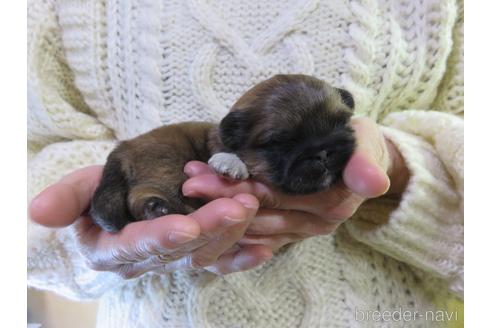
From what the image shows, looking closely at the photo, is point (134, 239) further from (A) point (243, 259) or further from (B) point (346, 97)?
(B) point (346, 97)

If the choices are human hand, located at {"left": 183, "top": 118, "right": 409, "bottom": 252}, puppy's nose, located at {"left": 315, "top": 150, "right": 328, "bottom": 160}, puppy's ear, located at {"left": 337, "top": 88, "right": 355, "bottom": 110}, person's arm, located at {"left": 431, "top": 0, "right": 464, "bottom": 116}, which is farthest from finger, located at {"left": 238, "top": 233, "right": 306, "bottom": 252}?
person's arm, located at {"left": 431, "top": 0, "right": 464, "bottom": 116}

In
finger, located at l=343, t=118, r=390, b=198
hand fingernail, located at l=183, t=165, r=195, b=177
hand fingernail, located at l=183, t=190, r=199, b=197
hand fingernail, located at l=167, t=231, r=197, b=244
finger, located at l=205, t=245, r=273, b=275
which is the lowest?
finger, located at l=205, t=245, r=273, b=275

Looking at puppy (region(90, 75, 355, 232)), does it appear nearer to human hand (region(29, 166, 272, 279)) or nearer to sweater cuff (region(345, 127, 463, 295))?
human hand (region(29, 166, 272, 279))

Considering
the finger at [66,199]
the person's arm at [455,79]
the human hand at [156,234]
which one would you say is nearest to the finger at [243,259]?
the human hand at [156,234]

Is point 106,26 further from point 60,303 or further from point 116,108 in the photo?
point 60,303

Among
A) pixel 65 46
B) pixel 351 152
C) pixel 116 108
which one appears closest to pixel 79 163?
pixel 116 108
